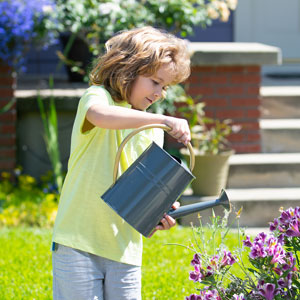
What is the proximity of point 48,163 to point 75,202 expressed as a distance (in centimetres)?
311

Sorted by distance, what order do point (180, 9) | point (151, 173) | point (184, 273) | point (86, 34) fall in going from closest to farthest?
point (151, 173), point (184, 273), point (180, 9), point (86, 34)

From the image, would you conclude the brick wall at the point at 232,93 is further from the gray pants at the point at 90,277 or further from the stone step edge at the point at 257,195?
the gray pants at the point at 90,277

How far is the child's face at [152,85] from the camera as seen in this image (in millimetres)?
2035

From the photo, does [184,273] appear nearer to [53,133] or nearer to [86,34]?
[53,133]

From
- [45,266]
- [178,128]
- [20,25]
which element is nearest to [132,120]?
[178,128]

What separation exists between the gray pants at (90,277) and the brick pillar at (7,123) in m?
2.97

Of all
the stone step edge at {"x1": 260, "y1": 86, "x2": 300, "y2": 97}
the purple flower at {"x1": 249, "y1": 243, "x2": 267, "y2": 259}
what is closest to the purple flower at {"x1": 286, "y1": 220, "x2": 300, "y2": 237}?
the purple flower at {"x1": 249, "y1": 243, "x2": 267, "y2": 259}

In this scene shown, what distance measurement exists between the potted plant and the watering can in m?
2.44

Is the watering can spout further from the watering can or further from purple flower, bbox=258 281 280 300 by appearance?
purple flower, bbox=258 281 280 300

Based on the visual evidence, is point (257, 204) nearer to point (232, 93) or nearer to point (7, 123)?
point (232, 93)

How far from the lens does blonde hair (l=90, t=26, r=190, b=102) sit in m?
2.04

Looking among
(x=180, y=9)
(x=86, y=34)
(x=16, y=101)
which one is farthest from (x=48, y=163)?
(x=180, y=9)

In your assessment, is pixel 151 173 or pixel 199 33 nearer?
pixel 151 173

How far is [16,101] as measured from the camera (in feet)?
16.4
